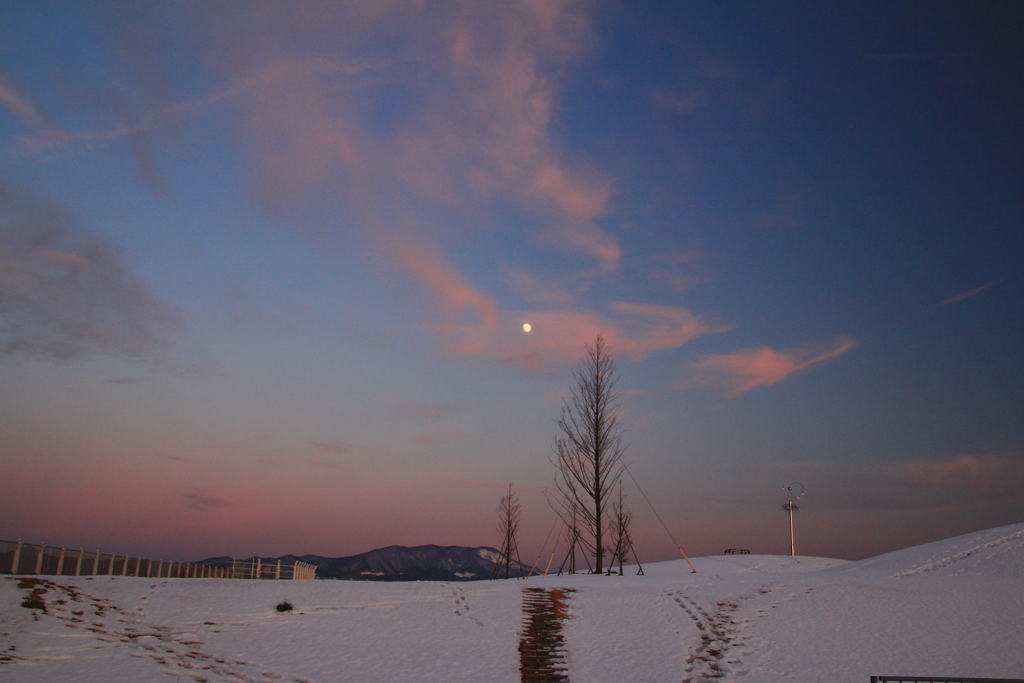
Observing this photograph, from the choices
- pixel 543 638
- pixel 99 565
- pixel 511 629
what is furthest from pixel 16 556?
pixel 543 638

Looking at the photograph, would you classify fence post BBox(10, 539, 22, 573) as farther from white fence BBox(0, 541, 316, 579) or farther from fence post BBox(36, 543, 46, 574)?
fence post BBox(36, 543, 46, 574)

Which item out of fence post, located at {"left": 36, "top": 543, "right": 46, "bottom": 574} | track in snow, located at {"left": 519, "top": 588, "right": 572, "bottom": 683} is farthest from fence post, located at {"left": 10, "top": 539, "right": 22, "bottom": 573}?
track in snow, located at {"left": 519, "top": 588, "right": 572, "bottom": 683}

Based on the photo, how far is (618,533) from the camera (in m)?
47.4

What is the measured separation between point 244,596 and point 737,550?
33.3 meters

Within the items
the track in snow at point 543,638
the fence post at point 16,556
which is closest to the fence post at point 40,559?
the fence post at point 16,556

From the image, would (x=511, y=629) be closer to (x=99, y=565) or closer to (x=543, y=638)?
(x=543, y=638)

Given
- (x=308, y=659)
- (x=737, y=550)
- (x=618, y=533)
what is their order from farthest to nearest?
(x=618, y=533) → (x=737, y=550) → (x=308, y=659)

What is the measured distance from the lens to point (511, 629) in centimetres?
1792

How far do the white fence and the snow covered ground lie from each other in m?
4.35

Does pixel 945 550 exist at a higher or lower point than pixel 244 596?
higher

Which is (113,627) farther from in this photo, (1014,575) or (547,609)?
(1014,575)

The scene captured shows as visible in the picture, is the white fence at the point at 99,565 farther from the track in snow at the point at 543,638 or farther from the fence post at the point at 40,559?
the track in snow at the point at 543,638

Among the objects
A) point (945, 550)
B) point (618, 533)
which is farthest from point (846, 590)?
point (618, 533)

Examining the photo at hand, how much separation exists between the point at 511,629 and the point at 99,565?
20.6 m
